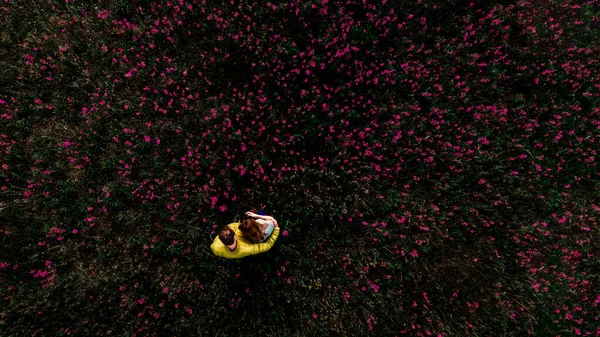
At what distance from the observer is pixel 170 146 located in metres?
4.89

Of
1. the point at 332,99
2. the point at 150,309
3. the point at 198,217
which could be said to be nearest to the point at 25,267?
the point at 150,309

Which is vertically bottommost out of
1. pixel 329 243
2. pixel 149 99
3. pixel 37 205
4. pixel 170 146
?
pixel 329 243

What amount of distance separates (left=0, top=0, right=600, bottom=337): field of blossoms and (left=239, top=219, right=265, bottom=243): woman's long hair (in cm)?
131

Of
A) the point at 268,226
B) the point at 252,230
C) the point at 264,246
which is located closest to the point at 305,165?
the point at 268,226

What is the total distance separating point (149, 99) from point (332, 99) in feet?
12.0

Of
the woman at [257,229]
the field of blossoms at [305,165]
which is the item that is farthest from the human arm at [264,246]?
the field of blossoms at [305,165]

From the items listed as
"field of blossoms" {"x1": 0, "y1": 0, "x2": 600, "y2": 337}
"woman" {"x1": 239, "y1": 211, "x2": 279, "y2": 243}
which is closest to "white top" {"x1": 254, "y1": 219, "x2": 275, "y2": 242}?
"woman" {"x1": 239, "y1": 211, "x2": 279, "y2": 243}

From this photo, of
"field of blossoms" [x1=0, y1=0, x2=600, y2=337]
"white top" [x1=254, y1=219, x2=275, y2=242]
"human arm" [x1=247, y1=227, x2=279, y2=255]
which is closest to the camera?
"human arm" [x1=247, y1=227, x2=279, y2=255]

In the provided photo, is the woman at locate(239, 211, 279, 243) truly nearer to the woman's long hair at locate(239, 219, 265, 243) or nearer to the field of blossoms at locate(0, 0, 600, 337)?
the woman's long hair at locate(239, 219, 265, 243)

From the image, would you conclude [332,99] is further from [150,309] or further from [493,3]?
[150,309]

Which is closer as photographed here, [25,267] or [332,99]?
[25,267]

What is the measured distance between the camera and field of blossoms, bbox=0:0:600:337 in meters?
4.68

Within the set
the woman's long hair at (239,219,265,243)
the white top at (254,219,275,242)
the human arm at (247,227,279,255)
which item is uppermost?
the woman's long hair at (239,219,265,243)

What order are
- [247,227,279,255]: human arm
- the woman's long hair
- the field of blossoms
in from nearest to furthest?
the woman's long hair → [247,227,279,255]: human arm → the field of blossoms
